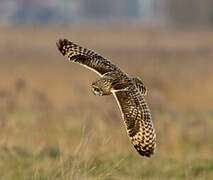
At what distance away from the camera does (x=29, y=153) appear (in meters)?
8.77

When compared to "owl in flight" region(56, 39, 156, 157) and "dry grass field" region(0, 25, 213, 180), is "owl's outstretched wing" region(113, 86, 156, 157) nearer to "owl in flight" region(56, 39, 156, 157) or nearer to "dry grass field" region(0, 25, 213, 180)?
"owl in flight" region(56, 39, 156, 157)

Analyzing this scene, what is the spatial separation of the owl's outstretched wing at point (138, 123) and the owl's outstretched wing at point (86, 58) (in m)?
0.39

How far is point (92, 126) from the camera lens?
34.1 ft

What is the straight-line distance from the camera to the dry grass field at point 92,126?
7.31m

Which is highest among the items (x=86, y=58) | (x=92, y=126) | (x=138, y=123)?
(x=86, y=58)

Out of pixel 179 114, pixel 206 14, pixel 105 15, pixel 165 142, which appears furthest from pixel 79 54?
pixel 105 15

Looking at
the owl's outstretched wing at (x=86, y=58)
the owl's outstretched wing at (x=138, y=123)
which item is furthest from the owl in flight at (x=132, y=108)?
the owl's outstretched wing at (x=86, y=58)

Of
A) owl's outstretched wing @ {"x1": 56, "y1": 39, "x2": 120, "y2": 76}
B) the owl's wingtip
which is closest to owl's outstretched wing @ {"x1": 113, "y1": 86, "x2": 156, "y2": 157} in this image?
owl's outstretched wing @ {"x1": 56, "y1": 39, "x2": 120, "y2": 76}

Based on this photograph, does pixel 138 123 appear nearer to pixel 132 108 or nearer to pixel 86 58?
pixel 132 108

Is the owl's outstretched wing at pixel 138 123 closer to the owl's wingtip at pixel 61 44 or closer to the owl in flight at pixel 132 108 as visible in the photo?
the owl in flight at pixel 132 108

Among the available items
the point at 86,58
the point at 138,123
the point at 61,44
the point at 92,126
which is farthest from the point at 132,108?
the point at 92,126

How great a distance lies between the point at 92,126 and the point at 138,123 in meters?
4.61

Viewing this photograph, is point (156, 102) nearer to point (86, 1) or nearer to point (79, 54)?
point (79, 54)

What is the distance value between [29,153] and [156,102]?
248 cm
